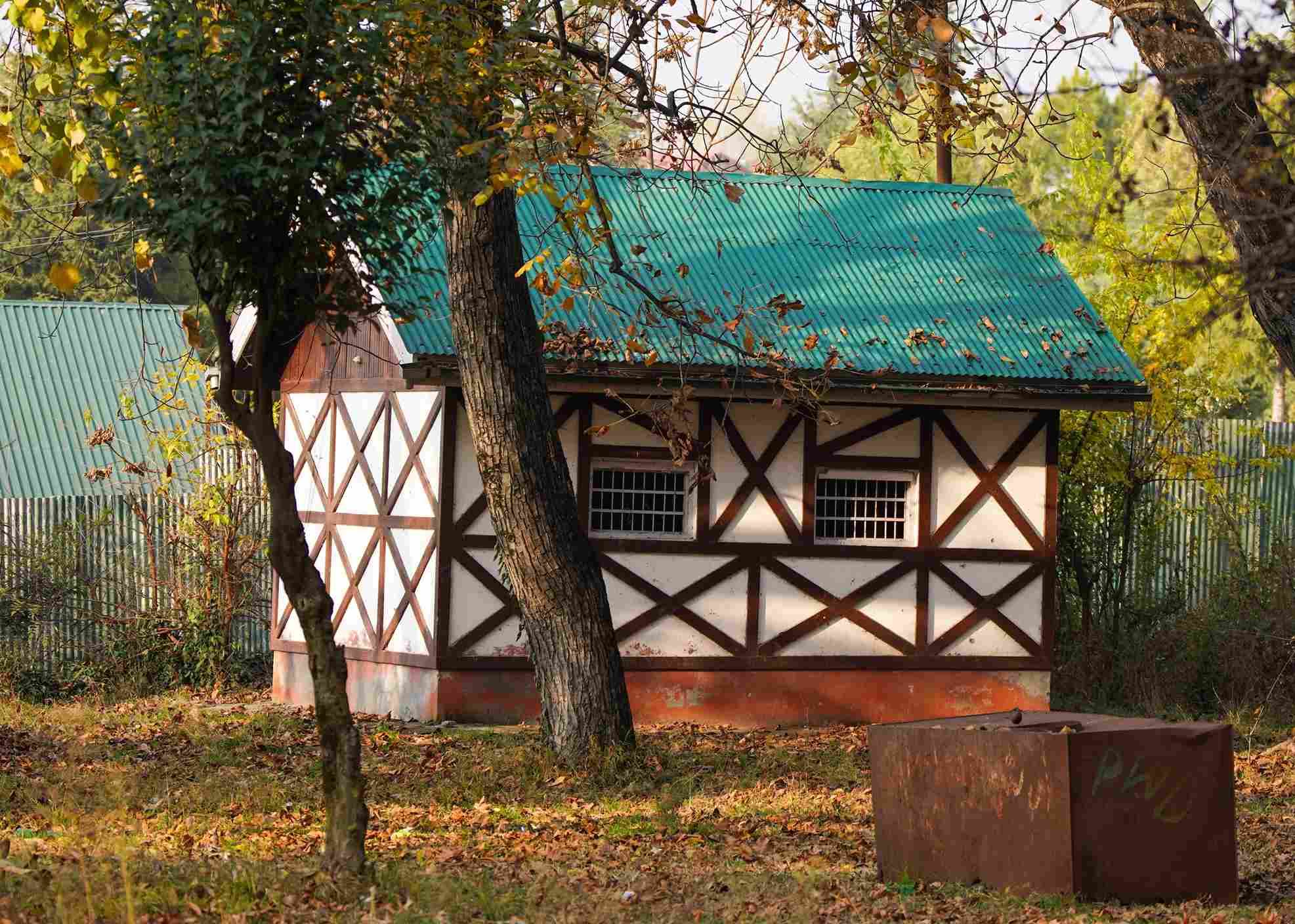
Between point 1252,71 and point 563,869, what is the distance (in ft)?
17.3

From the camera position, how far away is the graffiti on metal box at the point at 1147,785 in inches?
285

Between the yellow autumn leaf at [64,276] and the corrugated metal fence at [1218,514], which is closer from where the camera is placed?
the yellow autumn leaf at [64,276]

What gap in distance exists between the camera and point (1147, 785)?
7.32 meters

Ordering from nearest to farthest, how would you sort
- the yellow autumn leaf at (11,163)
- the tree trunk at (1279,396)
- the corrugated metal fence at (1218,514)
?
the yellow autumn leaf at (11,163)
the corrugated metal fence at (1218,514)
the tree trunk at (1279,396)

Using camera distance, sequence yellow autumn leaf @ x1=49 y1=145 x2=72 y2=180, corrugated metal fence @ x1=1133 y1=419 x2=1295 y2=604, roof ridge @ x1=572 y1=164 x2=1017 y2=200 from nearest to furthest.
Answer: yellow autumn leaf @ x1=49 y1=145 x2=72 y2=180 < roof ridge @ x1=572 y1=164 x2=1017 y2=200 < corrugated metal fence @ x1=1133 y1=419 x2=1295 y2=604

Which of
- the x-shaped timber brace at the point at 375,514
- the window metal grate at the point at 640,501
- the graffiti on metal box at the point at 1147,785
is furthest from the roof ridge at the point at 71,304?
the graffiti on metal box at the point at 1147,785

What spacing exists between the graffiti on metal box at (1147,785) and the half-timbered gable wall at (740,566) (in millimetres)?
6420

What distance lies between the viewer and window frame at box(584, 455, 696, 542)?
14.1 meters

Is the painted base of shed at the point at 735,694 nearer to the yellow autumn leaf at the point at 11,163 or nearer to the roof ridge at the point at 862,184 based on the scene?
the roof ridge at the point at 862,184

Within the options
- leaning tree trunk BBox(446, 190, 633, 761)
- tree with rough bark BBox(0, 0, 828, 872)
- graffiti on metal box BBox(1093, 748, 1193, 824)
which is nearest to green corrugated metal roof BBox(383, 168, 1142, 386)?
leaning tree trunk BBox(446, 190, 633, 761)

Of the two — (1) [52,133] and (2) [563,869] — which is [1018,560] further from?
(1) [52,133]

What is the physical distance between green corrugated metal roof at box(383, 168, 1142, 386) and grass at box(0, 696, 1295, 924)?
348 centimetres

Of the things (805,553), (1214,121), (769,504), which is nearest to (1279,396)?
(805,553)

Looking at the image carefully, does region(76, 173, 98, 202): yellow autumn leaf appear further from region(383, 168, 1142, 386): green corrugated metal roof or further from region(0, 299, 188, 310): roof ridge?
region(0, 299, 188, 310): roof ridge
